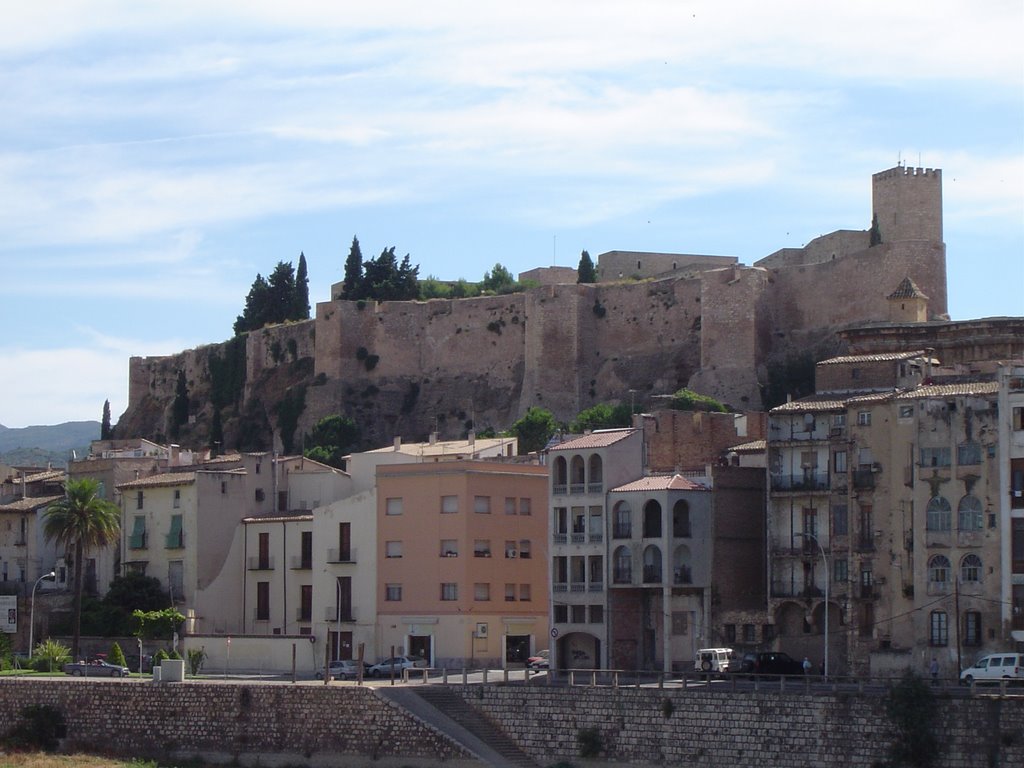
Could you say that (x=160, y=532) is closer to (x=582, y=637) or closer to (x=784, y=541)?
(x=582, y=637)

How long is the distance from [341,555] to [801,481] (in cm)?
1629

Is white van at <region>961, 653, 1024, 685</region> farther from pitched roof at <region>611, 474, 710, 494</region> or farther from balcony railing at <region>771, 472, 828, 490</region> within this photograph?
pitched roof at <region>611, 474, 710, 494</region>

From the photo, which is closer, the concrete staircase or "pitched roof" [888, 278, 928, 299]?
the concrete staircase

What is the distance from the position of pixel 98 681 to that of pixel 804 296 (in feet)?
191

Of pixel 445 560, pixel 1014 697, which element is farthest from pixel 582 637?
pixel 1014 697

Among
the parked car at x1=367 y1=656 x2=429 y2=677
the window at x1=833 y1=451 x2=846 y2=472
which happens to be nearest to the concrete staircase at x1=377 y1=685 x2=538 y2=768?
the parked car at x1=367 y1=656 x2=429 y2=677

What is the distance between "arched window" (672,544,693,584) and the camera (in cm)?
6150

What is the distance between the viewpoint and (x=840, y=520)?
5944cm

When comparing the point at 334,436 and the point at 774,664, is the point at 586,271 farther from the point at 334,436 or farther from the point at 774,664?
the point at 774,664

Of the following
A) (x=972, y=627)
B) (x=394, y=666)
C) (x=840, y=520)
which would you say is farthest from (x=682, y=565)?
(x=972, y=627)

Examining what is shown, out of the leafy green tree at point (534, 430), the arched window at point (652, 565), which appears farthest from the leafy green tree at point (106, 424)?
the arched window at point (652, 565)

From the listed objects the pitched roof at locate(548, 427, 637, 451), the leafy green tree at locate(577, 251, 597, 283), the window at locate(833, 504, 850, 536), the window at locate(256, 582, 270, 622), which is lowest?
the window at locate(256, 582, 270, 622)

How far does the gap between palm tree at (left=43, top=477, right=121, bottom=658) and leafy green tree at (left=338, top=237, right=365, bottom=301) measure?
5799 cm

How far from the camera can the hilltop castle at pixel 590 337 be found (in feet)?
348
